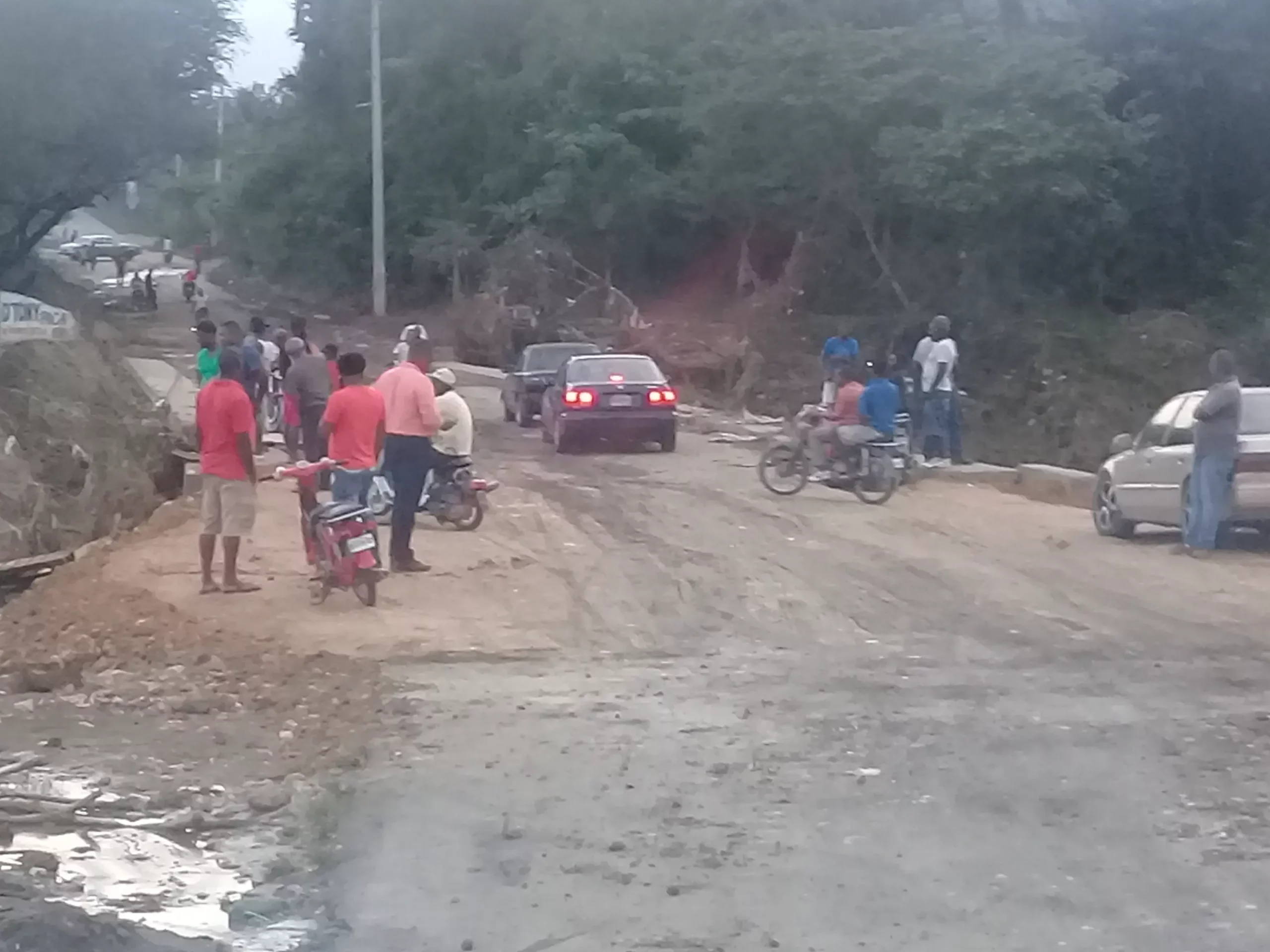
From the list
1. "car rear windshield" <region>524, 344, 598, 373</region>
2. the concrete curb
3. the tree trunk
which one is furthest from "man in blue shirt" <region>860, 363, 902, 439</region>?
the tree trunk

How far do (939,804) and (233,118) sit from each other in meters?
60.4

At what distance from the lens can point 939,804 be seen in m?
7.61

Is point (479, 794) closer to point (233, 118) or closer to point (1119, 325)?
point (1119, 325)

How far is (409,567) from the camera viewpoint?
46.8 feet

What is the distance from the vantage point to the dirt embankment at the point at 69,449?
1638 cm

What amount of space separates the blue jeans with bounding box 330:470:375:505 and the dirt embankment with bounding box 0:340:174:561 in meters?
3.47

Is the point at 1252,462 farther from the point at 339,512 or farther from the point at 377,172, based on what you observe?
the point at 377,172

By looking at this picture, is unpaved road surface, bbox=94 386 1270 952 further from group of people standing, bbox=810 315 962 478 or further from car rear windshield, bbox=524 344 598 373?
car rear windshield, bbox=524 344 598 373

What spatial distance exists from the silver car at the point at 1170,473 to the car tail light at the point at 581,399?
31.6 feet

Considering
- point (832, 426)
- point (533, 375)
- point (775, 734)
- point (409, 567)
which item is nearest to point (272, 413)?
point (533, 375)

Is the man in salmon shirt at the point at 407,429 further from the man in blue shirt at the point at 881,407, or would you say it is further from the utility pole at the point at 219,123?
the utility pole at the point at 219,123

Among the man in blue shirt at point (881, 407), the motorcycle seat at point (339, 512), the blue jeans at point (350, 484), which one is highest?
the man in blue shirt at point (881, 407)

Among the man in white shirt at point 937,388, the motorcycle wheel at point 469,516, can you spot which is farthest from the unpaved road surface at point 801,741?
the man in white shirt at point 937,388

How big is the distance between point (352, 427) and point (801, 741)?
5.44 m
